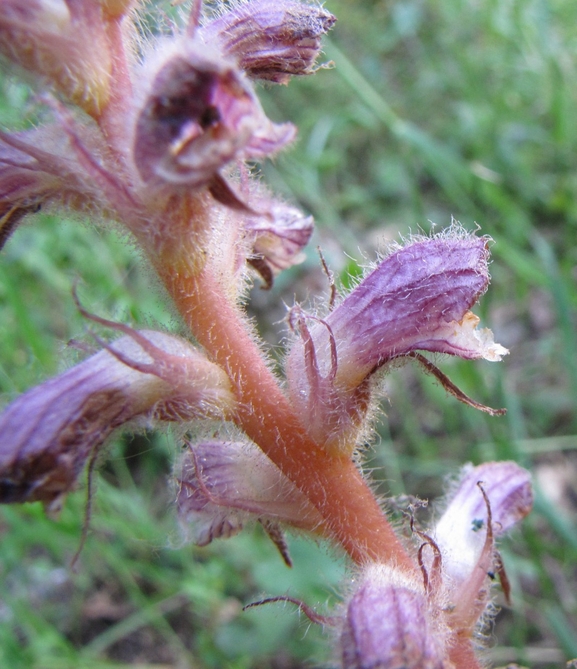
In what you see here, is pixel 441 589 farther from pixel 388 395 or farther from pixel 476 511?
pixel 388 395

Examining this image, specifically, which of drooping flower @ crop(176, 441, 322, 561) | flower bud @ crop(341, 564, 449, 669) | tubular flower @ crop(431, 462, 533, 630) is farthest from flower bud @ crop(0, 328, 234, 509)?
tubular flower @ crop(431, 462, 533, 630)

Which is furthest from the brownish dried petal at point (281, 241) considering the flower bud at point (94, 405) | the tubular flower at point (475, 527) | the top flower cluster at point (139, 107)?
the tubular flower at point (475, 527)

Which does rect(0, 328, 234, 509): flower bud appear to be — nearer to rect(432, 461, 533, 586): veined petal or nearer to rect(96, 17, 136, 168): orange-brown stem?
rect(96, 17, 136, 168): orange-brown stem

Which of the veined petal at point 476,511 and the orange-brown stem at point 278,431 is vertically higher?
the orange-brown stem at point 278,431

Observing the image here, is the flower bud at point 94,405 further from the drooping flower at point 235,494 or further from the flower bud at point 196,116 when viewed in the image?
the flower bud at point 196,116

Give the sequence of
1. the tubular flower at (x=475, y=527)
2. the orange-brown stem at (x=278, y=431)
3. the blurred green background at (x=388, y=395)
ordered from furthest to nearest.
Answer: the blurred green background at (x=388, y=395) → the tubular flower at (x=475, y=527) → the orange-brown stem at (x=278, y=431)

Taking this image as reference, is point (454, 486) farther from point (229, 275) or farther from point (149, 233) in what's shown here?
point (149, 233)
